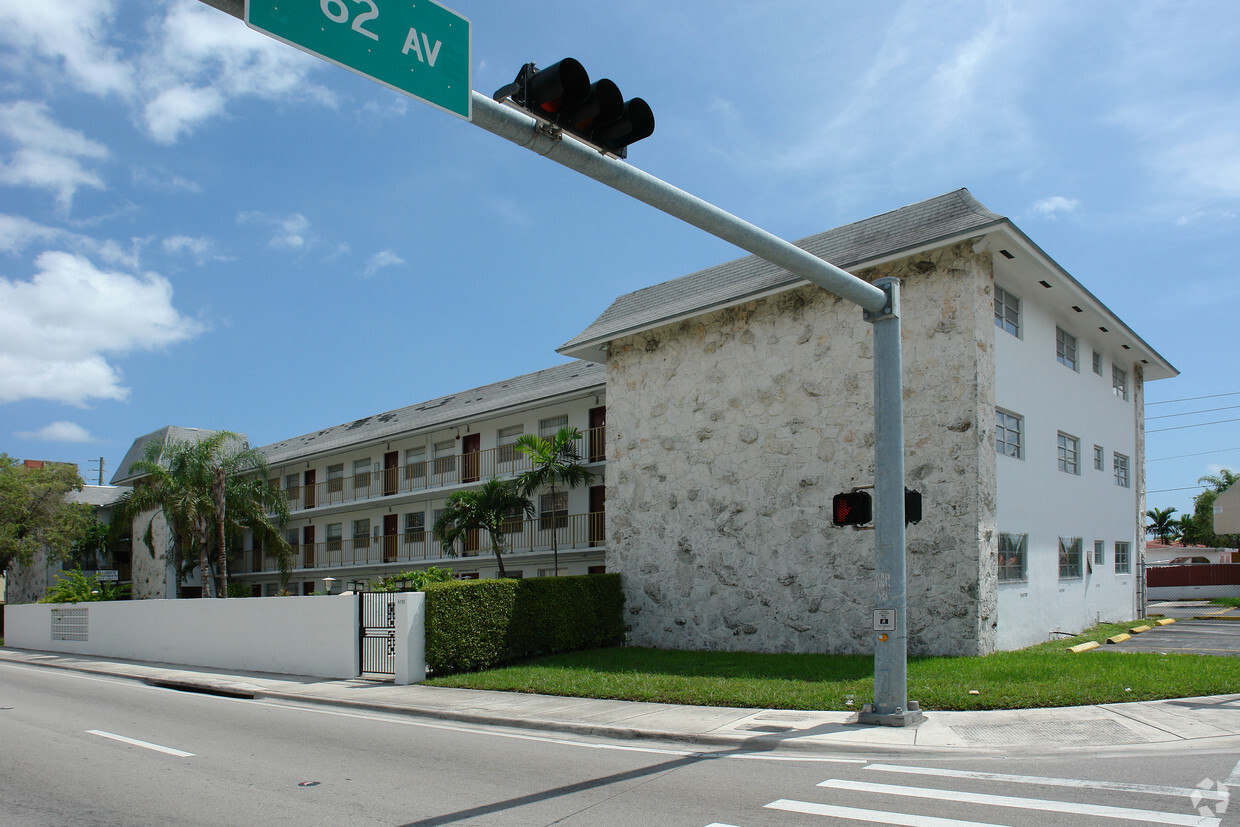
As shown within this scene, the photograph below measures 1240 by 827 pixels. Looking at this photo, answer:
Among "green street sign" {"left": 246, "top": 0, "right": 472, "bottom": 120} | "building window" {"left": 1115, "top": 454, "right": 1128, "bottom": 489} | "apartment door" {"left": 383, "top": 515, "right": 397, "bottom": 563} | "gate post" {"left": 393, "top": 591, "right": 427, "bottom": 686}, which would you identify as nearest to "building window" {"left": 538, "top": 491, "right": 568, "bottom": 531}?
"apartment door" {"left": 383, "top": 515, "right": 397, "bottom": 563}

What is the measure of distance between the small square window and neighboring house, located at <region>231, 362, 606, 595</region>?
14.5 m

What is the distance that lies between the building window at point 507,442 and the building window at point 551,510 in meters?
2.09

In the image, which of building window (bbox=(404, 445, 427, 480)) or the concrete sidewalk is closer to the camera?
the concrete sidewalk

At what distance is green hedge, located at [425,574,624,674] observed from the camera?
674 inches

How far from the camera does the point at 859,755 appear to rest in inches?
351

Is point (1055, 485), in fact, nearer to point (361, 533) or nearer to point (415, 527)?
point (415, 527)

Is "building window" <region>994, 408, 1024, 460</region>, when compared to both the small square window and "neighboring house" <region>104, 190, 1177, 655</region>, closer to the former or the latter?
"neighboring house" <region>104, 190, 1177, 655</region>

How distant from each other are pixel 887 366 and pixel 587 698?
6.97 metres

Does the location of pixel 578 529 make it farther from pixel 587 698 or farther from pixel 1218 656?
pixel 1218 656

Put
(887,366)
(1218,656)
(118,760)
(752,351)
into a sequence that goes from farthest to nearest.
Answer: (752,351) < (1218,656) < (887,366) < (118,760)

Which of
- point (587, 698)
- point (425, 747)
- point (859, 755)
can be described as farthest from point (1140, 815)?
point (587, 698)

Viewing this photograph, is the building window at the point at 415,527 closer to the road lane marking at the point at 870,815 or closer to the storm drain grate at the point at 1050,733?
the storm drain grate at the point at 1050,733

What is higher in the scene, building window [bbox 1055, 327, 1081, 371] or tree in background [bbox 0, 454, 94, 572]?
building window [bbox 1055, 327, 1081, 371]

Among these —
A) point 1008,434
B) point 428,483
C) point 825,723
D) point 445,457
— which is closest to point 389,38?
point 825,723
